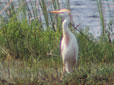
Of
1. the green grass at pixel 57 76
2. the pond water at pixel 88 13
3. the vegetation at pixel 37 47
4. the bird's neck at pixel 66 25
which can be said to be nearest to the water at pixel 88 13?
the pond water at pixel 88 13

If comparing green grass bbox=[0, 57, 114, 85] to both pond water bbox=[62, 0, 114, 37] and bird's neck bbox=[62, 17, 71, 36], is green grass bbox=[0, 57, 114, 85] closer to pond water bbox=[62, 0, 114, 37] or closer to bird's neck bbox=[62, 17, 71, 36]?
bird's neck bbox=[62, 17, 71, 36]

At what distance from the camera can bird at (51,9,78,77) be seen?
5.54m

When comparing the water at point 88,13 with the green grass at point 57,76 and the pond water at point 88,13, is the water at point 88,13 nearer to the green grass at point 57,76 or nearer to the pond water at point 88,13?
the pond water at point 88,13

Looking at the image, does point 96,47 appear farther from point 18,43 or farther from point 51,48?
point 18,43

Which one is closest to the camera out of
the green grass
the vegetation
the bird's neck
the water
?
the green grass

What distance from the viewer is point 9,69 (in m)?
5.48

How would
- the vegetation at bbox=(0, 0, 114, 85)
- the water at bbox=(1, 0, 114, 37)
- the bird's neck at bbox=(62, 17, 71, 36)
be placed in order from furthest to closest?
the water at bbox=(1, 0, 114, 37)
the vegetation at bbox=(0, 0, 114, 85)
the bird's neck at bbox=(62, 17, 71, 36)

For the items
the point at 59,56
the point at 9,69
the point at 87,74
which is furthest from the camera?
the point at 59,56

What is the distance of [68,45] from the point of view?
5.64m

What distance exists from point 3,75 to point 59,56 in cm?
113

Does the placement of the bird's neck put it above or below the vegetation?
above

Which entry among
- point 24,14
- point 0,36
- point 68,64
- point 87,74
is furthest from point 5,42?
point 87,74

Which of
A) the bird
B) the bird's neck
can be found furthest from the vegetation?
the bird's neck

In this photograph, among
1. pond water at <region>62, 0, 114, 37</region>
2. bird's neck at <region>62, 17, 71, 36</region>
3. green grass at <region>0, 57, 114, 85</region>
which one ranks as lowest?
pond water at <region>62, 0, 114, 37</region>
